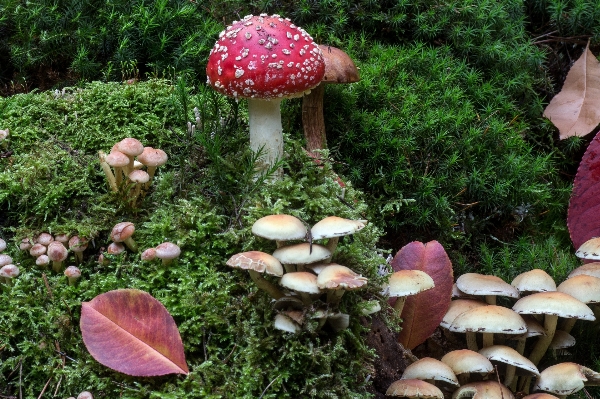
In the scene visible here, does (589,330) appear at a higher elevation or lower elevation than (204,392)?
lower

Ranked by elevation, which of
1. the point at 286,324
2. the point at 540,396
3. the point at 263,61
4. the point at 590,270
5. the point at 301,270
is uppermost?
the point at 263,61

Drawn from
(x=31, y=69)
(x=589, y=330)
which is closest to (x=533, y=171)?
(x=589, y=330)

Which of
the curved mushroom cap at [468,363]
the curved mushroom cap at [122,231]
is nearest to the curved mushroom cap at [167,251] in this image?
the curved mushroom cap at [122,231]

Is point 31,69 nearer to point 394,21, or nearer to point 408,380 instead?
point 394,21

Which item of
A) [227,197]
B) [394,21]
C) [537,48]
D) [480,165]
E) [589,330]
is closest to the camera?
[227,197]

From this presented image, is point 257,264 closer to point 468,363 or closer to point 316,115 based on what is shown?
point 468,363

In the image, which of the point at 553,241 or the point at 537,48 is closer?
the point at 553,241

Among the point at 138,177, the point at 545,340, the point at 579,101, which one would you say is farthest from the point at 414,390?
the point at 579,101
